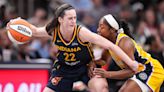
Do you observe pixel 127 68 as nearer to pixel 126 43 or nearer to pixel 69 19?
pixel 126 43

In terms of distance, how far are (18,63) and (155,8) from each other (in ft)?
16.6

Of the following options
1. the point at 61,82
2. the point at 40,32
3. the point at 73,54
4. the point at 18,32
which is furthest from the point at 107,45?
the point at 18,32

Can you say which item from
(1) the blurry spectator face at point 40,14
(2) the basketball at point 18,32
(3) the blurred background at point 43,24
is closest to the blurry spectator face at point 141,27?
(3) the blurred background at point 43,24

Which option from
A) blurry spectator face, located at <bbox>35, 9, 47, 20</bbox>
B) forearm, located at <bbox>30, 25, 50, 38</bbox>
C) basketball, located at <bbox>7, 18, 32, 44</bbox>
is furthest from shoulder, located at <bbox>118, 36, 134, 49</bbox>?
blurry spectator face, located at <bbox>35, 9, 47, 20</bbox>

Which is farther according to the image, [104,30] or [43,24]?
[43,24]

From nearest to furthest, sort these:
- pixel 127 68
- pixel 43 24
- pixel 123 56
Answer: pixel 123 56, pixel 127 68, pixel 43 24

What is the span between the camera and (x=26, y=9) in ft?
49.9

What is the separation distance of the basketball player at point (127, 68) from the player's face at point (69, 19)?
402 mm

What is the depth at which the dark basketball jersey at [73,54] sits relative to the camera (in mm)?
9797

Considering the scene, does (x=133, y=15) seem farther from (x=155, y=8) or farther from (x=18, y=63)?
(x=18, y=63)

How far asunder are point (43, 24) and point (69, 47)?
5298mm

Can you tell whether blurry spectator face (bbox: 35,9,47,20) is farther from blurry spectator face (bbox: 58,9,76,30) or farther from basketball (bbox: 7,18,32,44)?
blurry spectator face (bbox: 58,9,76,30)

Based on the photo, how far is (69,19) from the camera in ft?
31.8

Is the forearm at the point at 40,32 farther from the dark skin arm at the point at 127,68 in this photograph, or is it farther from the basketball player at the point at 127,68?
the dark skin arm at the point at 127,68
